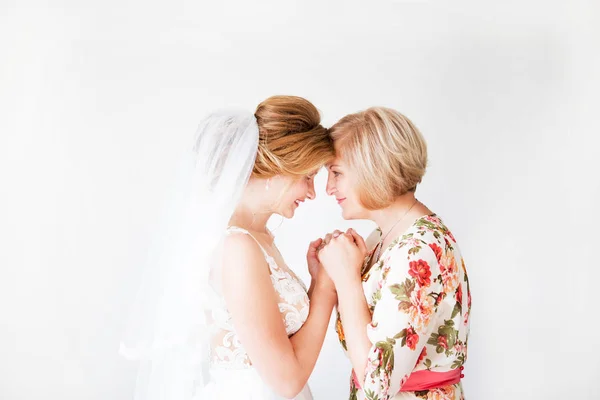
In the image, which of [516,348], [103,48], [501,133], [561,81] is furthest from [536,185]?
[103,48]

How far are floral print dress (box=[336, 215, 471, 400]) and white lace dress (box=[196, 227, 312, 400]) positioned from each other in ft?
0.83

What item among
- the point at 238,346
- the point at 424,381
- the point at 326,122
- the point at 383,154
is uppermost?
the point at 383,154

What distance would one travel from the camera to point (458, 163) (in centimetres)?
346

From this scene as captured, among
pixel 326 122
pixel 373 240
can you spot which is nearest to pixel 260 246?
pixel 373 240

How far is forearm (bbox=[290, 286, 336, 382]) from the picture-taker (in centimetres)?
220

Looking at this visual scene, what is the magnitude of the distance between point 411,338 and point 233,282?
577 millimetres

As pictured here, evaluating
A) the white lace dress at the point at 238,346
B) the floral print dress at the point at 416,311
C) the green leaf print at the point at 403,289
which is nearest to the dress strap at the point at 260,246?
the white lace dress at the point at 238,346

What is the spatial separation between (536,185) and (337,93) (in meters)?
1.14

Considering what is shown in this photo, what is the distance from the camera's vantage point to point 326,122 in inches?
140

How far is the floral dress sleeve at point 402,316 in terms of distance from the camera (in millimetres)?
2021

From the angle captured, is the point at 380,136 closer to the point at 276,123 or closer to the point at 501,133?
the point at 276,123

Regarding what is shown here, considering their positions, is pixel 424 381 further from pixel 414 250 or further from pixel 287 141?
pixel 287 141

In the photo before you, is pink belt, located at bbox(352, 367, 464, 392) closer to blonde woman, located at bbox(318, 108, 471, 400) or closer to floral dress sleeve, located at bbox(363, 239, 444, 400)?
blonde woman, located at bbox(318, 108, 471, 400)

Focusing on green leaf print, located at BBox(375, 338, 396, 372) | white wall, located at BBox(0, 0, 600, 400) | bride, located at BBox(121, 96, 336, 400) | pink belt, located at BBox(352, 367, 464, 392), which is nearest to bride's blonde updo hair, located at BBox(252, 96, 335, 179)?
bride, located at BBox(121, 96, 336, 400)
